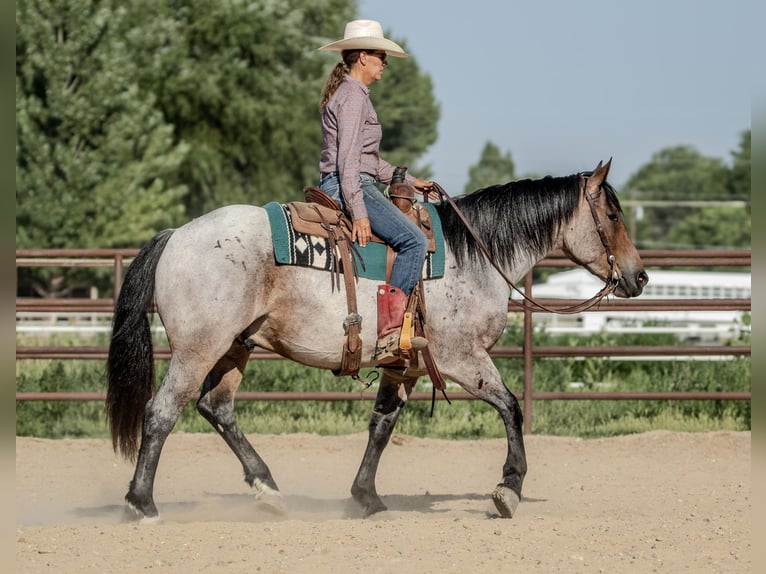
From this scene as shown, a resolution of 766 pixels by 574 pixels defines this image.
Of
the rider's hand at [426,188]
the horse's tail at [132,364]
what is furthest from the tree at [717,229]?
the horse's tail at [132,364]

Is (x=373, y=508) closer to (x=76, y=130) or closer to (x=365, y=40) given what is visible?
(x=365, y=40)

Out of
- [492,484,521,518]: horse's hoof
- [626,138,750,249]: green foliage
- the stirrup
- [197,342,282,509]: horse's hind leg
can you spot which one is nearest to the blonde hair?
the stirrup

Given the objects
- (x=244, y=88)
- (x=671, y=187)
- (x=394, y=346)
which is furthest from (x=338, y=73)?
(x=671, y=187)

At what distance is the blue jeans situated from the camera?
19.2 ft

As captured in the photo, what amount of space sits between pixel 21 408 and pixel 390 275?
557 cm

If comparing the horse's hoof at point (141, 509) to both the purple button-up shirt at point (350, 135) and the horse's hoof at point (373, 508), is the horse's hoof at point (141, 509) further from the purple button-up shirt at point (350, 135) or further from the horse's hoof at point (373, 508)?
the purple button-up shirt at point (350, 135)

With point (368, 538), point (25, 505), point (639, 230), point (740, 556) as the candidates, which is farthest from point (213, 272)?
point (639, 230)

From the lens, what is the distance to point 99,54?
928 inches

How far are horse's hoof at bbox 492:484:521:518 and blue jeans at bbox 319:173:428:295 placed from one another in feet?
3.92

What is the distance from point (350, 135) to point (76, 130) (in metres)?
19.4

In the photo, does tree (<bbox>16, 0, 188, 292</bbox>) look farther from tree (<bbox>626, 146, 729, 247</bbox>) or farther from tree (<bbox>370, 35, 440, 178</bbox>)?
tree (<bbox>626, 146, 729, 247</bbox>)

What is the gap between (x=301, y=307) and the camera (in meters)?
5.84

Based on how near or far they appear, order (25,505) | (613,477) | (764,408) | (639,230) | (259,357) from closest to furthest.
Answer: (764,408) → (25,505) → (613,477) → (259,357) → (639,230)

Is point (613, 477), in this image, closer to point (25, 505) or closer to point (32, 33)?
point (25, 505)
